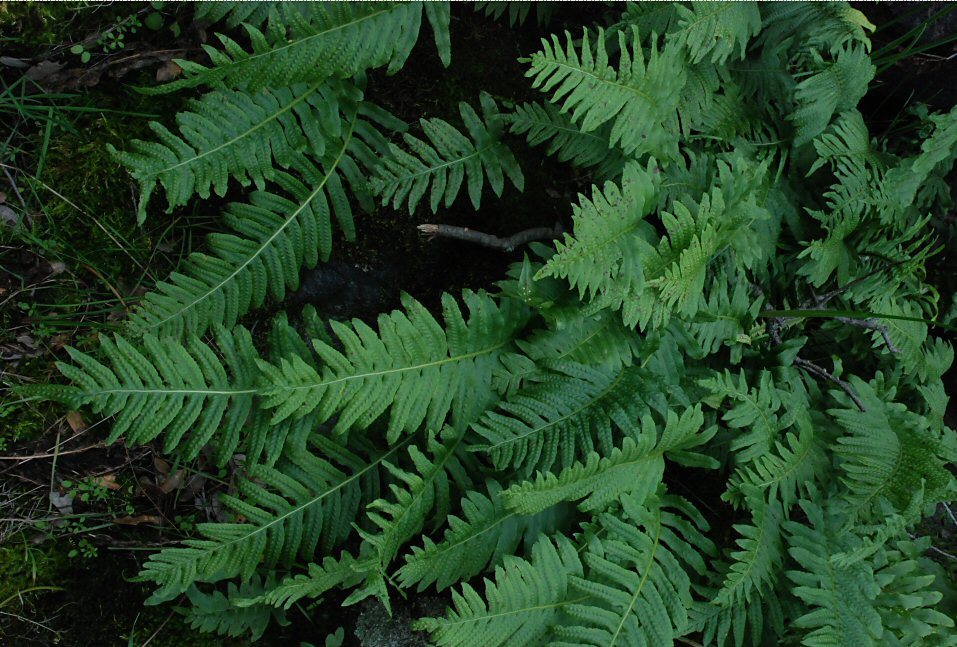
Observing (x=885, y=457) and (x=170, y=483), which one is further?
(x=170, y=483)

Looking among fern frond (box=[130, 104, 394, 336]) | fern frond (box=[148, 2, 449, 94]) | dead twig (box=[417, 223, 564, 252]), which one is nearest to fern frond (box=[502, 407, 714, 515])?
dead twig (box=[417, 223, 564, 252])

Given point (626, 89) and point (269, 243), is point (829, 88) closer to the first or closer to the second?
point (626, 89)

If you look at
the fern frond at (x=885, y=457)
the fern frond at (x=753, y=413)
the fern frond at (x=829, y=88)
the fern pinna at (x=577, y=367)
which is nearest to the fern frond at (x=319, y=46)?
the fern pinna at (x=577, y=367)

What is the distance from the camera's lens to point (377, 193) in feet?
8.16

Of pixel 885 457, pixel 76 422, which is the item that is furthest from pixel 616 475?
pixel 76 422

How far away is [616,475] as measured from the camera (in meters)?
2.15

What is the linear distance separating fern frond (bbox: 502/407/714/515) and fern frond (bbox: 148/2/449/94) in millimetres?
1326

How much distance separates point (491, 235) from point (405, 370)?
0.74m

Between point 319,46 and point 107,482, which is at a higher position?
point 319,46

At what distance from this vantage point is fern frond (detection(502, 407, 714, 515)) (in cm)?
199

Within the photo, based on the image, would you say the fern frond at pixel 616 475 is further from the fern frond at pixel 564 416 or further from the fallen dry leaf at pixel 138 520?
the fallen dry leaf at pixel 138 520

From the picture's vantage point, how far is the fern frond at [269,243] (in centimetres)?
231

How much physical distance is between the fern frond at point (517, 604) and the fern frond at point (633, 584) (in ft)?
0.18

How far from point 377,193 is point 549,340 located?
0.77m
